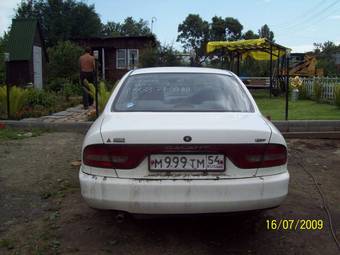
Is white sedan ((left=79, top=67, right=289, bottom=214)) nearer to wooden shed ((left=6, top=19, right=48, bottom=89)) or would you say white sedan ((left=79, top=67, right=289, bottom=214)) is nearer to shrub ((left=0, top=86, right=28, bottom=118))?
shrub ((left=0, top=86, right=28, bottom=118))

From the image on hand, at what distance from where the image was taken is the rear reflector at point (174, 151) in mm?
3742

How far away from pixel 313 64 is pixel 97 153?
→ 25021 millimetres

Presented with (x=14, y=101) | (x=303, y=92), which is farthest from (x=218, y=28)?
(x=14, y=101)

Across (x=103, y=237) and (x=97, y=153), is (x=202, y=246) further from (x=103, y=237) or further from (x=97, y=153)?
(x=97, y=153)

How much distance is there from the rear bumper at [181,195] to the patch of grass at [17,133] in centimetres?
598

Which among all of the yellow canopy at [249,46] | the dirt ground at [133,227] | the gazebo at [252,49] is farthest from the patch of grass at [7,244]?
the yellow canopy at [249,46]

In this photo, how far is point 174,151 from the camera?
3.75m

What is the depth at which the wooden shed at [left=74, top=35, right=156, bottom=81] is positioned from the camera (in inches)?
1212

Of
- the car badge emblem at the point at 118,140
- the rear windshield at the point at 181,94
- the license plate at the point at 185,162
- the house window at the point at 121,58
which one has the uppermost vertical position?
the house window at the point at 121,58

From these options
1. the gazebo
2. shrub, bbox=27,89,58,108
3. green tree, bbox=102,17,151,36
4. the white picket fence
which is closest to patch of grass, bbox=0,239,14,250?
shrub, bbox=27,89,58,108

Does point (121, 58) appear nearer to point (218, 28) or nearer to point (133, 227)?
point (133, 227)

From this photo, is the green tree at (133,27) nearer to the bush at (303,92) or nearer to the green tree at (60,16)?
the green tree at (60,16)
